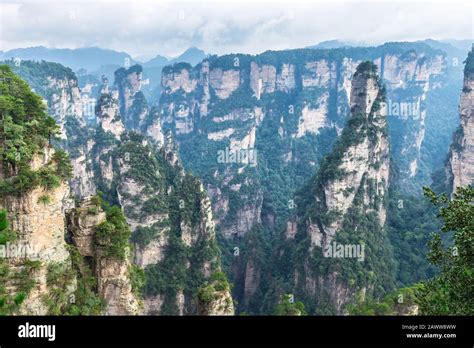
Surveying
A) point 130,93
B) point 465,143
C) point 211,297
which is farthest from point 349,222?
point 130,93

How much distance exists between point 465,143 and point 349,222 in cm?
1939

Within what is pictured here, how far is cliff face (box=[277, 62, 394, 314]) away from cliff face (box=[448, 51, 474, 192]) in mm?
9311

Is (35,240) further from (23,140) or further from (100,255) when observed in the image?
(23,140)

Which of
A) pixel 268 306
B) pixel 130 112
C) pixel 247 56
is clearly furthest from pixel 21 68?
pixel 268 306

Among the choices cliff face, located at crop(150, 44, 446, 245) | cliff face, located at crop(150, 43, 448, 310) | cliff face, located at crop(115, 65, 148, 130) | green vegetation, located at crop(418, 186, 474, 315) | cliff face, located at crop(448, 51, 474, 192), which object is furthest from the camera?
cliff face, located at crop(115, 65, 148, 130)

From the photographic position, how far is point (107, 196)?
48.2 meters

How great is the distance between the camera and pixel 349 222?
44.8 m

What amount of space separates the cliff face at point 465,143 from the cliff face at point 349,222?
30.5ft

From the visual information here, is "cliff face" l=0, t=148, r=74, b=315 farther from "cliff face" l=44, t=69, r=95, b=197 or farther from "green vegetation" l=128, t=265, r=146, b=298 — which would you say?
"cliff face" l=44, t=69, r=95, b=197

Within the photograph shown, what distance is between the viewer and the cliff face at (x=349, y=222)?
140 feet

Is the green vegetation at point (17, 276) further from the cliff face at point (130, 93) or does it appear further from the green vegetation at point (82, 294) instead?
the cliff face at point (130, 93)

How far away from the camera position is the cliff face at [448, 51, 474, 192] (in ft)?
166

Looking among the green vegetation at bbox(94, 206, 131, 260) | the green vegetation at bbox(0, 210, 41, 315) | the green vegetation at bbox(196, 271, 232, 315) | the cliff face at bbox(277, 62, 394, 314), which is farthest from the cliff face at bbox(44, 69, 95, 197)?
the green vegetation at bbox(0, 210, 41, 315)
